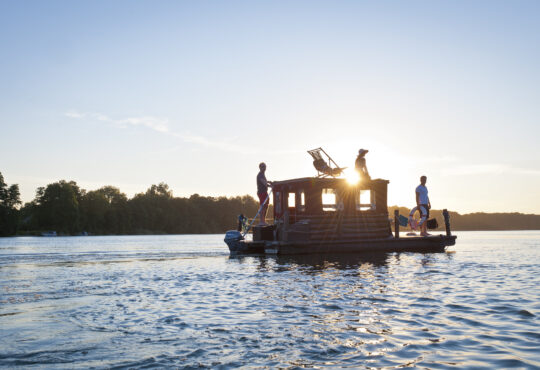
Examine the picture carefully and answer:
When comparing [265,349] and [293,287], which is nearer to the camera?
[265,349]

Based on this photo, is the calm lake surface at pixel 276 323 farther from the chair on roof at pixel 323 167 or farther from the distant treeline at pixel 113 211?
the distant treeline at pixel 113 211

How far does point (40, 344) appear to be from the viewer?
591 cm

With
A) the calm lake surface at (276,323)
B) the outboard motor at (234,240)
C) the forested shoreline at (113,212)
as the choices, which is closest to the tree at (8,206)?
the forested shoreline at (113,212)

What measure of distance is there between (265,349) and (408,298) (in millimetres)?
4689

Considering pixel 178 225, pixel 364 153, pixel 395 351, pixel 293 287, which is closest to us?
pixel 395 351

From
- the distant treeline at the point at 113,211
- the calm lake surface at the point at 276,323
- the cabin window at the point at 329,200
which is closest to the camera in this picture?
the calm lake surface at the point at 276,323

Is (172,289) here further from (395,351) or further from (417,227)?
(417,227)

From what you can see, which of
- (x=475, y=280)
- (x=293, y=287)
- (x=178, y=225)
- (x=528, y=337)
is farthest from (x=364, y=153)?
(x=178, y=225)

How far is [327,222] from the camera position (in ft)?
74.9

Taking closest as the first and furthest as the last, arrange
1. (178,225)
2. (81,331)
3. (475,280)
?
(81,331), (475,280), (178,225)

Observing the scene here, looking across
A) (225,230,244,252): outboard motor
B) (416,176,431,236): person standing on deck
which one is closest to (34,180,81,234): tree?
(225,230,244,252): outboard motor

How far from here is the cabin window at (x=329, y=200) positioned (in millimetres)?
23031

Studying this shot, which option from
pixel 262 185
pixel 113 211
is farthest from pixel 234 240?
pixel 113 211

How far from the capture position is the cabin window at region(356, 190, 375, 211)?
23875 mm
